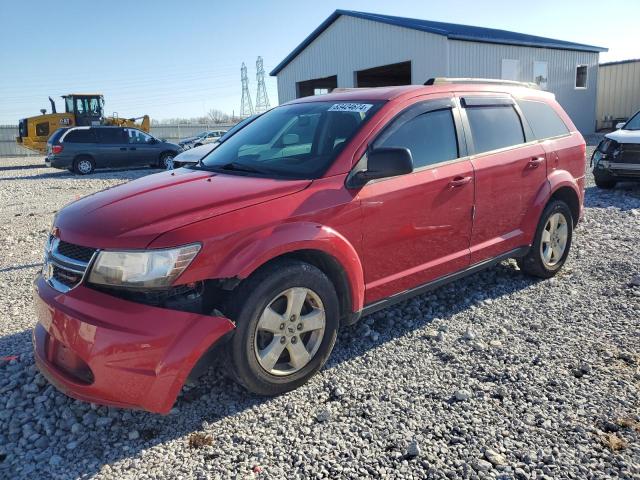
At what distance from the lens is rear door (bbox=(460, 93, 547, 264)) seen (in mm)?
4180

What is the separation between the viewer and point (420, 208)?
369 centimetres

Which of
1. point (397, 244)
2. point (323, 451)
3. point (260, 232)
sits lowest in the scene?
point (323, 451)

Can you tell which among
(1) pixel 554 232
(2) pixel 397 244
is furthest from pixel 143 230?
(1) pixel 554 232

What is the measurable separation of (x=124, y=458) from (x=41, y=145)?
25.6 metres

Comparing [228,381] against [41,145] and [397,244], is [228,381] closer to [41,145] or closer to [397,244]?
[397,244]

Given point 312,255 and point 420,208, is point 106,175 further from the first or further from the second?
point 312,255

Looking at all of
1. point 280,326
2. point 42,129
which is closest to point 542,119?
point 280,326

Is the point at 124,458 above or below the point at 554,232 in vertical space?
below

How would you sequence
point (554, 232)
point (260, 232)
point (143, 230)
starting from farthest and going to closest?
point (554, 232) → point (260, 232) → point (143, 230)

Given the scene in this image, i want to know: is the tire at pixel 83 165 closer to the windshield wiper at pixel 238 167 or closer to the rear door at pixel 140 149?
the rear door at pixel 140 149

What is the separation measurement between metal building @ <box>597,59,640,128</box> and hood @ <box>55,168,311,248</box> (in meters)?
30.9

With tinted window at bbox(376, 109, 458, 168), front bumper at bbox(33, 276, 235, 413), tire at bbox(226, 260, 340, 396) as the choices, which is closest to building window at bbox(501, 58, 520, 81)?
tinted window at bbox(376, 109, 458, 168)

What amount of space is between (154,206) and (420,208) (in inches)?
71.1

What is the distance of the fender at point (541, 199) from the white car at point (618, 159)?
5.58 meters
